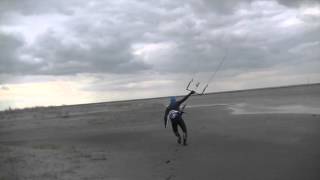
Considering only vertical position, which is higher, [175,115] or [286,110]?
[286,110]

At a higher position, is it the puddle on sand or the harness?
the puddle on sand

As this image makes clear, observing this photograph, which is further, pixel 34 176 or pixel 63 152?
pixel 63 152

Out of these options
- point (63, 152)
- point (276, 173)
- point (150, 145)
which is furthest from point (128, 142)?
point (276, 173)

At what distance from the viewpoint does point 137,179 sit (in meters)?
12.1

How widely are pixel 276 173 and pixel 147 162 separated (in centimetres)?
488

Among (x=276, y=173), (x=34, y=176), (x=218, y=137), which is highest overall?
(x=218, y=137)

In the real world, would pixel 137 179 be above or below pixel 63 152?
below

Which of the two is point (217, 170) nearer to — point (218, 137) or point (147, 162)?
point (147, 162)

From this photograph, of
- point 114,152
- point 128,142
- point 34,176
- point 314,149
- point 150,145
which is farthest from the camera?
point 128,142

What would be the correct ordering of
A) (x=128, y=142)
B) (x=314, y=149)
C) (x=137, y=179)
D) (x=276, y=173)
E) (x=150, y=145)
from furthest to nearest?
(x=128, y=142)
(x=150, y=145)
(x=314, y=149)
(x=137, y=179)
(x=276, y=173)

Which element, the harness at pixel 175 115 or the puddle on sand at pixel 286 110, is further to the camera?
the puddle on sand at pixel 286 110

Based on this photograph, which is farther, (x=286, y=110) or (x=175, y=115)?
(x=286, y=110)

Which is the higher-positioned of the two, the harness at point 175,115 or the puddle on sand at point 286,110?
the puddle on sand at point 286,110

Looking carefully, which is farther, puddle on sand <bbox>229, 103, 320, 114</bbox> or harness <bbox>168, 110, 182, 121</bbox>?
puddle on sand <bbox>229, 103, 320, 114</bbox>
